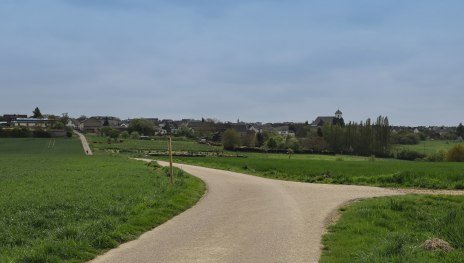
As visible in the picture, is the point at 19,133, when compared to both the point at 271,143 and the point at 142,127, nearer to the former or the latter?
the point at 142,127

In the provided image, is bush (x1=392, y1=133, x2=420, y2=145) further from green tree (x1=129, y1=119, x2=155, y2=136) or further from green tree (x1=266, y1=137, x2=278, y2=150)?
green tree (x1=129, y1=119, x2=155, y2=136)

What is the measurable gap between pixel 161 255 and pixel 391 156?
101 m

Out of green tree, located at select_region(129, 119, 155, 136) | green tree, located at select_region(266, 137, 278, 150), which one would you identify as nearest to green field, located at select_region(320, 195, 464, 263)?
green tree, located at select_region(266, 137, 278, 150)

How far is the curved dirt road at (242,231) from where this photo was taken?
1042 centimetres

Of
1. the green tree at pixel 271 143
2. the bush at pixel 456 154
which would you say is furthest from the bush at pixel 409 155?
the green tree at pixel 271 143

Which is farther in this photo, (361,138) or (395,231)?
(361,138)

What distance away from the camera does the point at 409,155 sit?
98.7 metres

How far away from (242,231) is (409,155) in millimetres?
92395

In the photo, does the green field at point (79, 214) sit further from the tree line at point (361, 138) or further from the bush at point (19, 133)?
the bush at point (19, 133)

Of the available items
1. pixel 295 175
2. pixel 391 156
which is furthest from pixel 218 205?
pixel 391 156

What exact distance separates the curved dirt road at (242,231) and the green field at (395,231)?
592mm

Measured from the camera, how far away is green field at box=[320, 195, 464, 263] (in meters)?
9.24

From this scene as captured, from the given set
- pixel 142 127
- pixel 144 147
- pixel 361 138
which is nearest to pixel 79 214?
pixel 144 147

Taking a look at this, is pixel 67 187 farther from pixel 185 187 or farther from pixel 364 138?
pixel 364 138
